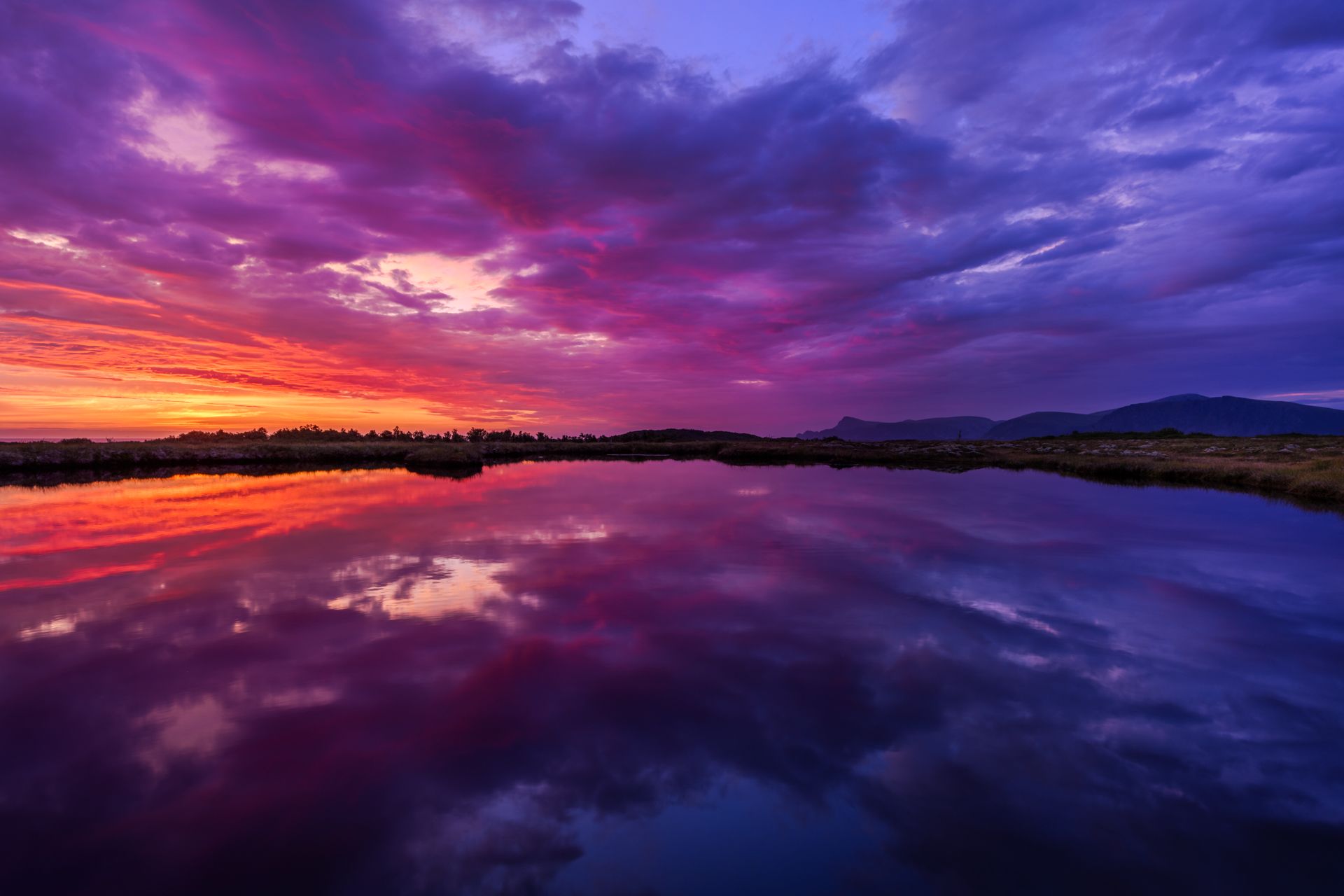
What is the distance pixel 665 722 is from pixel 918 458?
5981 cm

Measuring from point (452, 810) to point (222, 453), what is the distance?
5285 cm

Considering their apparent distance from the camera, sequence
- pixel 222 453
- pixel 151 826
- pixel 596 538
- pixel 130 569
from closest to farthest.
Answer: pixel 151 826, pixel 130 569, pixel 596 538, pixel 222 453

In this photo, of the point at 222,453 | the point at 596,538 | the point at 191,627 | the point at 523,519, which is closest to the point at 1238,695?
the point at 596,538

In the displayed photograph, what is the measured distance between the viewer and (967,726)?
598 cm

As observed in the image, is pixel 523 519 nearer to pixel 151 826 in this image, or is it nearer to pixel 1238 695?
pixel 151 826

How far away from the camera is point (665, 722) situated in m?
6.05

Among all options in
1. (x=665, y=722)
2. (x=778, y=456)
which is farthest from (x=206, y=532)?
(x=778, y=456)

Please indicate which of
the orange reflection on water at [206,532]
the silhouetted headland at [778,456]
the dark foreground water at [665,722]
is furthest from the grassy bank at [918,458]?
the dark foreground water at [665,722]

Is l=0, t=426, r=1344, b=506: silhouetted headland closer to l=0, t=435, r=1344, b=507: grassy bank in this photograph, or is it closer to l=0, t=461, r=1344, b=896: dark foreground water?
l=0, t=435, r=1344, b=507: grassy bank

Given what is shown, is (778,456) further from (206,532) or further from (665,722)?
(665,722)

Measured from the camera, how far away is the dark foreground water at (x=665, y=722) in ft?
13.7

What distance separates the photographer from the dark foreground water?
4164 mm

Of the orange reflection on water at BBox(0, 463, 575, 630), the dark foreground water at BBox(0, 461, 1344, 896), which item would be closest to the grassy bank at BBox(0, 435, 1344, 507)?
the orange reflection on water at BBox(0, 463, 575, 630)

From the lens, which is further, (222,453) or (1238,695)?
(222,453)
